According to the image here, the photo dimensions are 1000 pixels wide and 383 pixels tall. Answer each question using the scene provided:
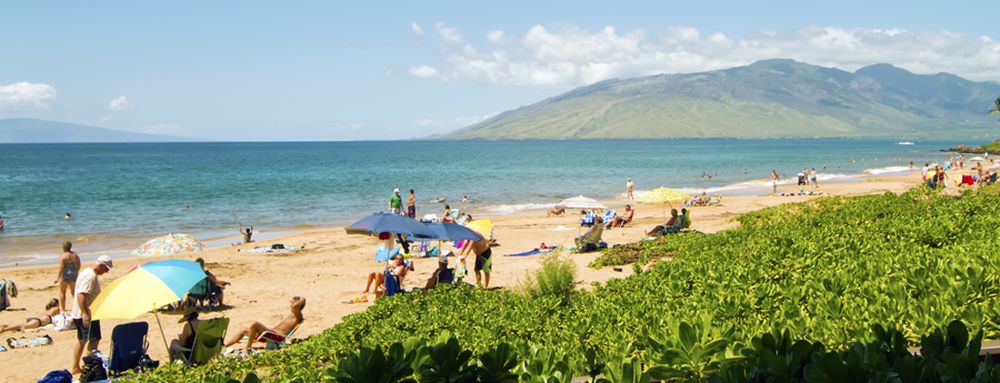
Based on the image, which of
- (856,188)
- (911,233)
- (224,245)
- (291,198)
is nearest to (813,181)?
(856,188)

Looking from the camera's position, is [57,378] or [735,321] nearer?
[735,321]

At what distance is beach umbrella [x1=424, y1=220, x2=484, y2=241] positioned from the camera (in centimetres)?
1277

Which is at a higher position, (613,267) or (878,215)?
(878,215)

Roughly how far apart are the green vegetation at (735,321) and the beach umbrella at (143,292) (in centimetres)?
105

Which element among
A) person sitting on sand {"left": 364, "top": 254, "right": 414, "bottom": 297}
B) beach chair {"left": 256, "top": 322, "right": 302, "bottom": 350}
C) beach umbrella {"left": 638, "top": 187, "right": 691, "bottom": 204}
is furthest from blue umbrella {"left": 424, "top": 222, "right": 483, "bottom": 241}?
beach umbrella {"left": 638, "top": 187, "right": 691, "bottom": 204}

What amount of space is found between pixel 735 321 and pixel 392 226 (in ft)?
25.8

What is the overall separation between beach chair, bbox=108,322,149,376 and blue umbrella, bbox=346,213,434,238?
3.95m

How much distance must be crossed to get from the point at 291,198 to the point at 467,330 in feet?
135

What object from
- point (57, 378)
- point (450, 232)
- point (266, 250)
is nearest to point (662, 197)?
point (450, 232)

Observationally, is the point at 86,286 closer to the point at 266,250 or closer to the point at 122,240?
the point at 266,250

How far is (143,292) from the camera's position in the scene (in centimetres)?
862

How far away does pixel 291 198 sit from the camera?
45.9m

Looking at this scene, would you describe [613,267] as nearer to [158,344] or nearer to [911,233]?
[911,233]

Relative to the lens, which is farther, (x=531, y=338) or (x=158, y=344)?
(x=158, y=344)
